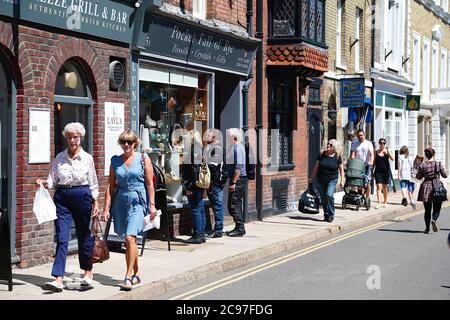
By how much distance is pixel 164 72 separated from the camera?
14234 mm

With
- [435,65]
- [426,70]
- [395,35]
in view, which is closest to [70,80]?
[395,35]

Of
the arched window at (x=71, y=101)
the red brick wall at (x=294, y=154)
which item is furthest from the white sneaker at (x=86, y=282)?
the red brick wall at (x=294, y=154)

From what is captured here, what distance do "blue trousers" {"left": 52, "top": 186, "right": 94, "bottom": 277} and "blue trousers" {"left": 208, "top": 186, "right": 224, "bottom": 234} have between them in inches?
197

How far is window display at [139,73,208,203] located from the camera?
Answer: 13867 millimetres

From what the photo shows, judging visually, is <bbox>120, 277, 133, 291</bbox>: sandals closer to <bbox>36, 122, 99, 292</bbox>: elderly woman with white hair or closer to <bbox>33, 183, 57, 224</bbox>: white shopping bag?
<bbox>36, 122, 99, 292</bbox>: elderly woman with white hair

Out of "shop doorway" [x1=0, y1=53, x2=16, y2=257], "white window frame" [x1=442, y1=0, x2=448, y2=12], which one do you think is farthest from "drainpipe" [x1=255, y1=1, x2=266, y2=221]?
"white window frame" [x1=442, y1=0, x2=448, y2=12]

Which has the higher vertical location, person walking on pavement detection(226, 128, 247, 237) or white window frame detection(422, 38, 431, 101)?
white window frame detection(422, 38, 431, 101)

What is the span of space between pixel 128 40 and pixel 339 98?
11731 millimetres

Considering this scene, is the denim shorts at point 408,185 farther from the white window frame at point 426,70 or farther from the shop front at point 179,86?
the white window frame at point 426,70

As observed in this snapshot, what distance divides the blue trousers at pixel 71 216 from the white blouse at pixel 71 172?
9 cm

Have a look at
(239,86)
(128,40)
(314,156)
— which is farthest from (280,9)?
(128,40)

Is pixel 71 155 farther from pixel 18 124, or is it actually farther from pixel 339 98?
pixel 339 98

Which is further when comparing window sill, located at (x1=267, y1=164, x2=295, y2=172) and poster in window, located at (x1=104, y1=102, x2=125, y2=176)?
window sill, located at (x1=267, y1=164, x2=295, y2=172)

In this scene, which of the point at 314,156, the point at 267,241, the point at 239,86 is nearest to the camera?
the point at 267,241
